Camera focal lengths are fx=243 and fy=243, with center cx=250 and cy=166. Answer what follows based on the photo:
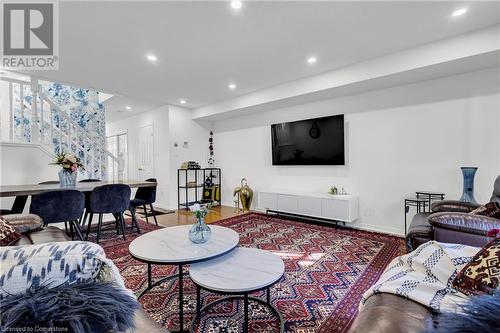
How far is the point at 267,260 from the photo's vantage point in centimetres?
174

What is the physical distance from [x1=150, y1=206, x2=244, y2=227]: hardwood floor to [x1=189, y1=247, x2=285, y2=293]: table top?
291 cm

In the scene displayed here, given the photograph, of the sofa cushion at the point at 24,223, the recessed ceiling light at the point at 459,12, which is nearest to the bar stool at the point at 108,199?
the sofa cushion at the point at 24,223

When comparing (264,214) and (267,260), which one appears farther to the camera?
(264,214)

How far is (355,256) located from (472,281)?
1.86 meters

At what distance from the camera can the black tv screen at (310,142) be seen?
4.27 meters

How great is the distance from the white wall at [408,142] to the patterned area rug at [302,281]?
2.47ft

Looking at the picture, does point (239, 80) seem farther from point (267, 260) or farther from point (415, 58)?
point (267, 260)

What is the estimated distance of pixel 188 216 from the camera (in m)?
5.10

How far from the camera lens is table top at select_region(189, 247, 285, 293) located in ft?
4.59

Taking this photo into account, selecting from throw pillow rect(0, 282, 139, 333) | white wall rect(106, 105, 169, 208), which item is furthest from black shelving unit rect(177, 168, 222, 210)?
throw pillow rect(0, 282, 139, 333)

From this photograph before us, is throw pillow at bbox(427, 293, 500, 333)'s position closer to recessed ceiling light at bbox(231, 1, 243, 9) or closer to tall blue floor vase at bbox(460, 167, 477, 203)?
recessed ceiling light at bbox(231, 1, 243, 9)

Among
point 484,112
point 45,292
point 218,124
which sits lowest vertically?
point 45,292

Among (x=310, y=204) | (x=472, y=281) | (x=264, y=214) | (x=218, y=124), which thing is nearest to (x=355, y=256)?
(x=310, y=204)

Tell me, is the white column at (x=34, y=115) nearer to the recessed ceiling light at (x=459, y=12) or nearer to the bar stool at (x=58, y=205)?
the bar stool at (x=58, y=205)
